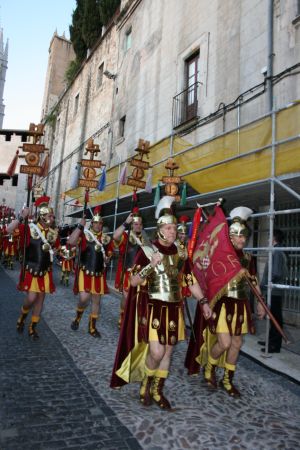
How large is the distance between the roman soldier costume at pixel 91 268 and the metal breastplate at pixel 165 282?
8.56ft

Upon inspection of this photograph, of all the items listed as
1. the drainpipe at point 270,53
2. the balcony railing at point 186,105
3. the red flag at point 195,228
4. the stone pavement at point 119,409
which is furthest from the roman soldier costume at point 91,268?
the balcony railing at point 186,105

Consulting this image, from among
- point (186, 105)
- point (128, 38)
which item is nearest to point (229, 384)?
point (186, 105)

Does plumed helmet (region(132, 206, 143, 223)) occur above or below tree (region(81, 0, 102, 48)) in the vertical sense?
below

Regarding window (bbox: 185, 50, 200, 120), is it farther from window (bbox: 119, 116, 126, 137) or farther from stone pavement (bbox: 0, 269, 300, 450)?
stone pavement (bbox: 0, 269, 300, 450)

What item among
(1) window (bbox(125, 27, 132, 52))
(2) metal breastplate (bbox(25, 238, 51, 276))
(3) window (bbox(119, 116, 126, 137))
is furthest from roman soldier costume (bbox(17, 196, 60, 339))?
(1) window (bbox(125, 27, 132, 52))

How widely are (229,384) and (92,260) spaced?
3.11 metres

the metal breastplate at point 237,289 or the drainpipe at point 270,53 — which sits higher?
the drainpipe at point 270,53

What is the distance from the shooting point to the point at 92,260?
6.07 meters

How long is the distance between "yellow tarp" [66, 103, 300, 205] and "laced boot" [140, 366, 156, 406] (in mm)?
3631

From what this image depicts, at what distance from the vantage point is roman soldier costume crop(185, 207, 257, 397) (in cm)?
378

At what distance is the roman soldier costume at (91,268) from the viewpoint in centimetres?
587

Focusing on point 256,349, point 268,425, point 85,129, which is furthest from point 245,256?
point 85,129

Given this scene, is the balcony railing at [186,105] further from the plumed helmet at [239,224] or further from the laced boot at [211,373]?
the laced boot at [211,373]

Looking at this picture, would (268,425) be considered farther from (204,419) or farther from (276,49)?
(276,49)
